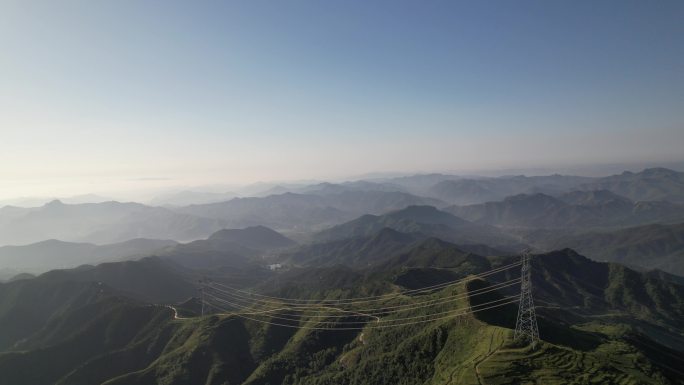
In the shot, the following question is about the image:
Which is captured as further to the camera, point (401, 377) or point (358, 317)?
point (358, 317)

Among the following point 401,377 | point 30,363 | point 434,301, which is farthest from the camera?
point 30,363

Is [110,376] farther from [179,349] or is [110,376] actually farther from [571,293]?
[571,293]

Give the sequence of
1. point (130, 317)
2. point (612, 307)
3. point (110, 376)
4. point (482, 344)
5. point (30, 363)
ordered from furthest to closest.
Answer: point (612, 307), point (130, 317), point (30, 363), point (110, 376), point (482, 344)

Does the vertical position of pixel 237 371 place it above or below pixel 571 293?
above

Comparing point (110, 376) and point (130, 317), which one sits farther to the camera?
point (130, 317)

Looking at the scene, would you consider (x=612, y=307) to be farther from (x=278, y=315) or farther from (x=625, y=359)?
(x=278, y=315)

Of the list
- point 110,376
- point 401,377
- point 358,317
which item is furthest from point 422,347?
point 110,376

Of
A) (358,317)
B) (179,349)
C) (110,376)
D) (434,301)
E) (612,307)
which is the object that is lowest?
(612,307)

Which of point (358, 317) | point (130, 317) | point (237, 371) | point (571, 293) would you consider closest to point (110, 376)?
point (130, 317)

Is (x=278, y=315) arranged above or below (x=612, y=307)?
above
